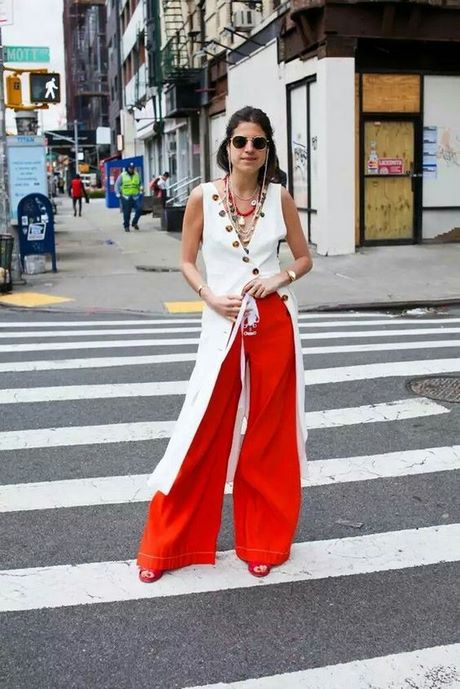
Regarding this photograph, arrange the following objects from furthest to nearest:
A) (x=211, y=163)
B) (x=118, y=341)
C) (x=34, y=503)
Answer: (x=211, y=163), (x=118, y=341), (x=34, y=503)

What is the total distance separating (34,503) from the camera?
5027mm

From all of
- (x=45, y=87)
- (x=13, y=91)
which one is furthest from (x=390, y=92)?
(x=13, y=91)

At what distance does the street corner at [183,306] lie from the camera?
12.6 metres

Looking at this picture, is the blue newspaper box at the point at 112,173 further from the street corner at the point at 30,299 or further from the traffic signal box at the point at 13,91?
the street corner at the point at 30,299

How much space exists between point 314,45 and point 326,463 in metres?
13.9

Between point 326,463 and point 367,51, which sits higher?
point 367,51

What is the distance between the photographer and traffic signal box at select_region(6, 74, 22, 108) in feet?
52.2

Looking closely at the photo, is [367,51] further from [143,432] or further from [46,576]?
[46,576]

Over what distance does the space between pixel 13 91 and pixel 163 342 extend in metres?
8.38

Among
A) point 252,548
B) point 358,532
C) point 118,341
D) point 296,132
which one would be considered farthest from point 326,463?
point 296,132

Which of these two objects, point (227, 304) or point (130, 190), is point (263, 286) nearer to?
point (227, 304)

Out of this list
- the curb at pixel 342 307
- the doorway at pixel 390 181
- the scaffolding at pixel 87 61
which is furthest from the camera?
the scaffolding at pixel 87 61

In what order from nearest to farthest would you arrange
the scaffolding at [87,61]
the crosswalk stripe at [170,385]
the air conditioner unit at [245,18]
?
1. the crosswalk stripe at [170,385]
2. the air conditioner unit at [245,18]
3. the scaffolding at [87,61]

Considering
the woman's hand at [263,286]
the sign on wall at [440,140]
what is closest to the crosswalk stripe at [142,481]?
the woman's hand at [263,286]
